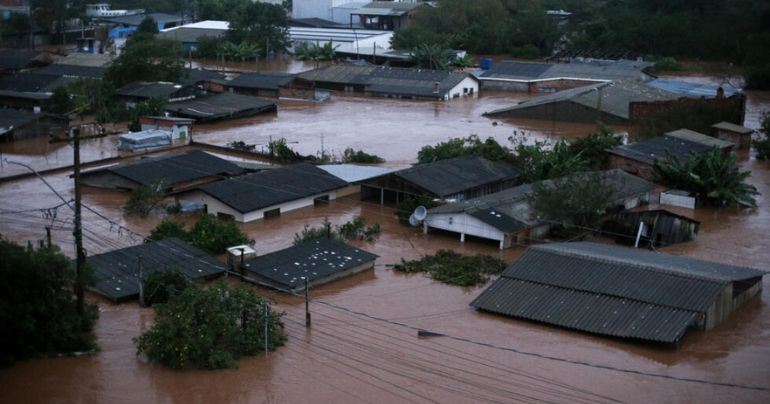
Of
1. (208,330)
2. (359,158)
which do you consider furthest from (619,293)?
(359,158)

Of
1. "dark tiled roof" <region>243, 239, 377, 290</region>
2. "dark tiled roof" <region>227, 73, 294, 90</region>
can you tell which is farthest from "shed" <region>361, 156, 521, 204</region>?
"dark tiled roof" <region>227, 73, 294, 90</region>

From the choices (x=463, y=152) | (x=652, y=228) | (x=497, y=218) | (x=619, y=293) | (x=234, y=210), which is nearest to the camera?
(x=619, y=293)

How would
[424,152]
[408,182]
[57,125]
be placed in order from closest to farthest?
[408,182] → [424,152] → [57,125]

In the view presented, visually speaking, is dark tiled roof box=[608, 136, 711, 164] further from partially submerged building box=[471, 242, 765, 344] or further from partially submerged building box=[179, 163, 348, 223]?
partially submerged building box=[471, 242, 765, 344]

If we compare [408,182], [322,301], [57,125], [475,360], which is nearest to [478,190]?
[408,182]

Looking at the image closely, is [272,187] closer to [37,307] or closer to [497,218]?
[497,218]

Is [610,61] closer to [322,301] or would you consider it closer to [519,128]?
[519,128]
